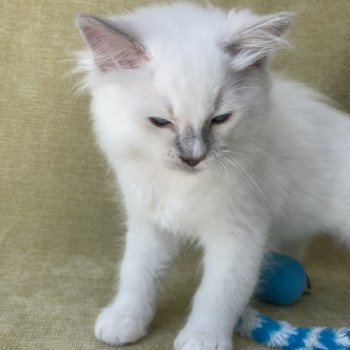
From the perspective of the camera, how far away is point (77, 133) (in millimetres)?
1900

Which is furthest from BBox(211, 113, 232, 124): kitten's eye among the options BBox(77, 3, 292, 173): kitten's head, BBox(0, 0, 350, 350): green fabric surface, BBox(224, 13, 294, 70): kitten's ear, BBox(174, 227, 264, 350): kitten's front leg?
BBox(0, 0, 350, 350): green fabric surface

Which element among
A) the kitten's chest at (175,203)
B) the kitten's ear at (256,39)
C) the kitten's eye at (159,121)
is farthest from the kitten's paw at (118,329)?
the kitten's ear at (256,39)

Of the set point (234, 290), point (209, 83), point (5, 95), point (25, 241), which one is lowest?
point (25, 241)

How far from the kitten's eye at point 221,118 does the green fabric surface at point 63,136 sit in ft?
2.31

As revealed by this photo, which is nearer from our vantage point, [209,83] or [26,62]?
[209,83]

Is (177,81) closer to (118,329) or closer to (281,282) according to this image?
(118,329)

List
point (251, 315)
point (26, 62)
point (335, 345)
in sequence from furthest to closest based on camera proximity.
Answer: point (26, 62) < point (251, 315) < point (335, 345)

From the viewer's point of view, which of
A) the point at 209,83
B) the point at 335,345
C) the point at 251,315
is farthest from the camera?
the point at 251,315

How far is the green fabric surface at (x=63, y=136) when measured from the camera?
6.03 ft

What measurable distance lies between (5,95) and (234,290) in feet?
3.49

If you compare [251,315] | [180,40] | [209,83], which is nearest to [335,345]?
[251,315]

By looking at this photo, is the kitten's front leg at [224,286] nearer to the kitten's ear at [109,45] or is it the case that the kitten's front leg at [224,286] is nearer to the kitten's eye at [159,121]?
the kitten's eye at [159,121]

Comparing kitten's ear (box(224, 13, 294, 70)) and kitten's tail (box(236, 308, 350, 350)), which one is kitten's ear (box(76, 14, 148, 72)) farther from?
kitten's tail (box(236, 308, 350, 350))

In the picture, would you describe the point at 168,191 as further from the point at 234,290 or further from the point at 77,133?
the point at 77,133
